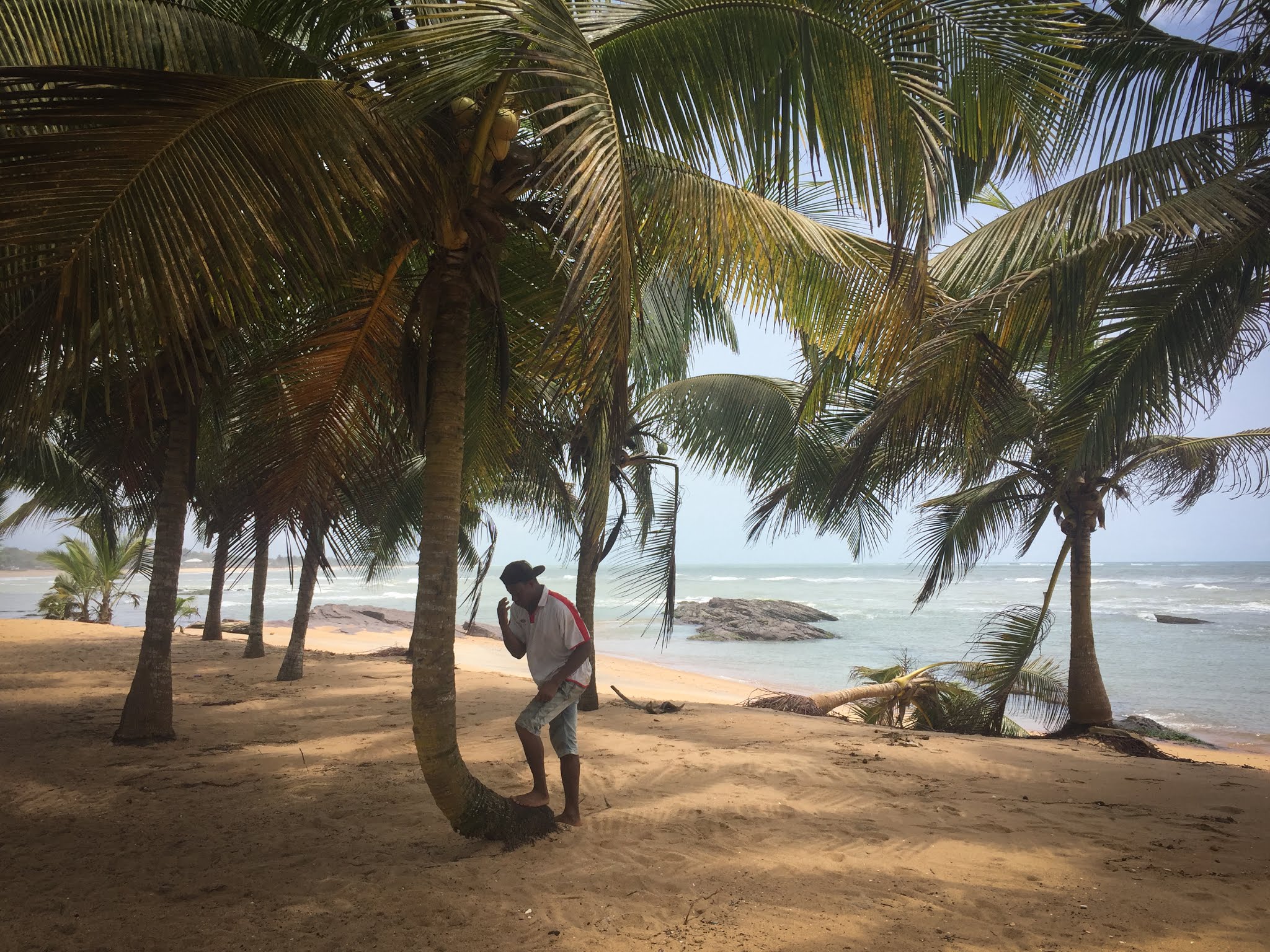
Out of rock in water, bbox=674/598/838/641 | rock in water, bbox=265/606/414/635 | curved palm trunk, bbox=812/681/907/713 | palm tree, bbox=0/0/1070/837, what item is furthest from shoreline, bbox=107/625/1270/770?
palm tree, bbox=0/0/1070/837

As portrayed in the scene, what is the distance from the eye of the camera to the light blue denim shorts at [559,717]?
4.54m

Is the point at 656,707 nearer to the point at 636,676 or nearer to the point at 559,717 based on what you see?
the point at 559,717

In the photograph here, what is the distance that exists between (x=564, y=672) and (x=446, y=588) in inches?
33.6

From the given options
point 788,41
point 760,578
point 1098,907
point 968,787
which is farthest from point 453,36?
point 760,578

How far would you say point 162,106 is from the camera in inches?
A: 110

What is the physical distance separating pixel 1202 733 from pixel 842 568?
94.2m

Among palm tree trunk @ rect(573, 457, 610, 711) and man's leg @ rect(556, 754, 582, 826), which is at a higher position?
palm tree trunk @ rect(573, 457, 610, 711)

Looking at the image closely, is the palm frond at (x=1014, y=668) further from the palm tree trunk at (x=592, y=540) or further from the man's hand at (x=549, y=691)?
the man's hand at (x=549, y=691)

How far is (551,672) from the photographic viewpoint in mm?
4621

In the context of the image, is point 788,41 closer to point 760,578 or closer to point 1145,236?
point 1145,236

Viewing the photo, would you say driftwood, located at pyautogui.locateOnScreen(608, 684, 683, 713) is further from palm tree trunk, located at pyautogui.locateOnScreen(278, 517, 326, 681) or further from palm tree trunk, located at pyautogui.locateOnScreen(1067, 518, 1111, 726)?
palm tree trunk, located at pyautogui.locateOnScreen(1067, 518, 1111, 726)

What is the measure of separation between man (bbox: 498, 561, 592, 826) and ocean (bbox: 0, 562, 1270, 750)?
242 centimetres

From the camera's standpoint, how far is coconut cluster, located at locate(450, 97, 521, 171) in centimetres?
369

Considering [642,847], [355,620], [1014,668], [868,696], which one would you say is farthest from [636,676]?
[642,847]
